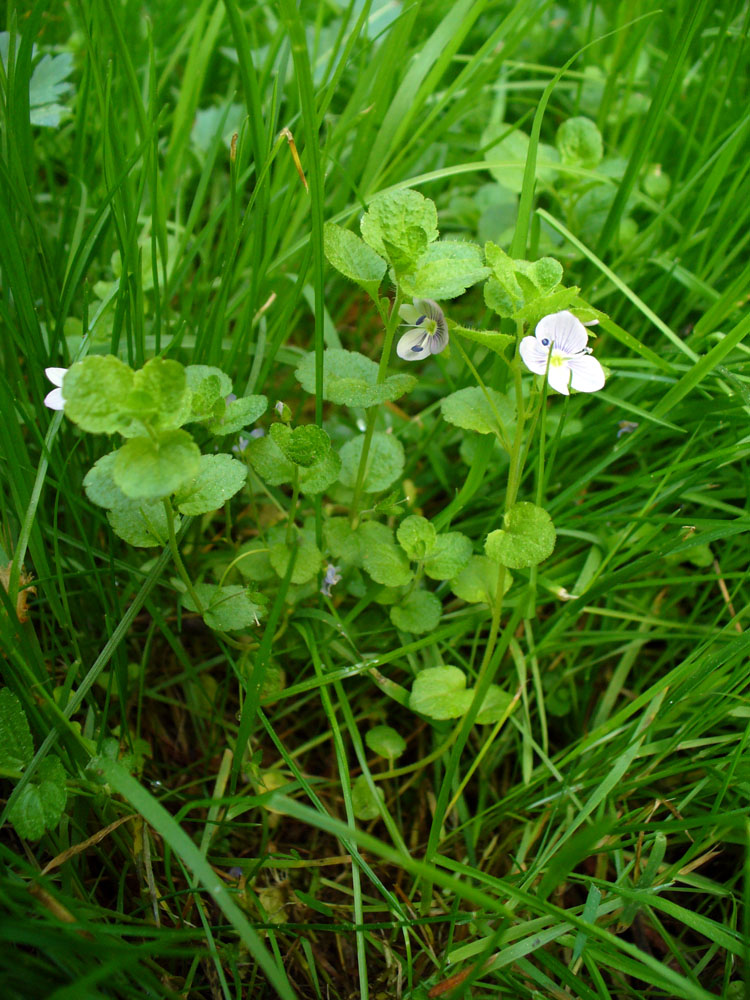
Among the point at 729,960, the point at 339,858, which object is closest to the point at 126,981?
the point at 339,858

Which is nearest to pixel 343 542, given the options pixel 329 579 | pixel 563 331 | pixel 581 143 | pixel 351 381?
pixel 329 579

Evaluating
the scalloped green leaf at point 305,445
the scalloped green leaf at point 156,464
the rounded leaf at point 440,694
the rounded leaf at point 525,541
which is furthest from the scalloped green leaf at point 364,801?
the scalloped green leaf at point 156,464

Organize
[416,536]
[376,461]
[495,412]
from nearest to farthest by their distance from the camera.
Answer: [495,412], [416,536], [376,461]

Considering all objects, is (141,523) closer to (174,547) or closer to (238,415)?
(174,547)

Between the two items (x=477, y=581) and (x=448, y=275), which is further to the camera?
(x=477, y=581)

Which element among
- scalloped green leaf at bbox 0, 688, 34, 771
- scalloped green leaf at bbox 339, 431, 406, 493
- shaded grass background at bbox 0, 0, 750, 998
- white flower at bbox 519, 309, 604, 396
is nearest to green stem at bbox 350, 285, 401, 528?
scalloped green leaf at bbox 339, 431, 406, 493

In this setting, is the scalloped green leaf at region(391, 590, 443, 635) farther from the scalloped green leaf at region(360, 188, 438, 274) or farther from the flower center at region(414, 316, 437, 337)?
the scalloped green leaf at region(360, 188, 438, 274)

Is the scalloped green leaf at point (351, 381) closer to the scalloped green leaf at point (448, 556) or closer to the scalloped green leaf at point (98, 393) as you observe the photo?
the scalloped green leaf at point (448, 556)
